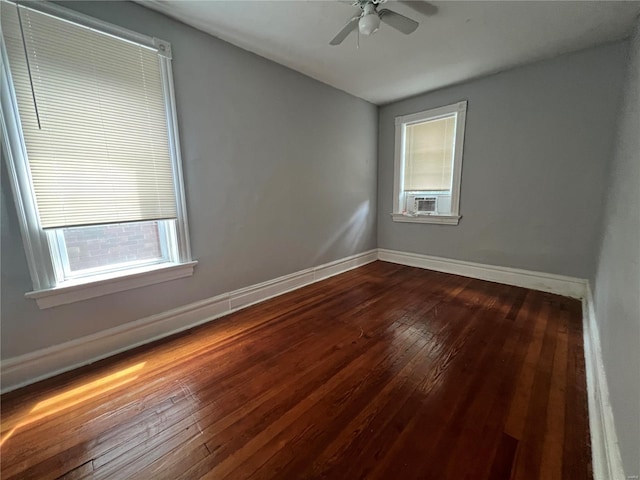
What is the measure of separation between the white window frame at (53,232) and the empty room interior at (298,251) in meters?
0.01

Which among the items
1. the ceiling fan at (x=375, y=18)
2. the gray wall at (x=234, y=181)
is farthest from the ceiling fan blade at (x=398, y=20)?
the gray wall at (x=234, y=181)

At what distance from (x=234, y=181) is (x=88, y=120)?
1077mm

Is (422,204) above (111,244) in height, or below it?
above

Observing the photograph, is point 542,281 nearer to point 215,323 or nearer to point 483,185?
point 483,185

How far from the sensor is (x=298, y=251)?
315 centimetres

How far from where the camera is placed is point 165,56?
1952 mm

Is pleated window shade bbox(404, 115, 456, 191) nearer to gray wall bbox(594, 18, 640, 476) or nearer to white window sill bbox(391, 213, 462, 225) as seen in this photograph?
white window sill bbox(391, 213, 462, 225)

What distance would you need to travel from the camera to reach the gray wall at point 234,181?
167 cm

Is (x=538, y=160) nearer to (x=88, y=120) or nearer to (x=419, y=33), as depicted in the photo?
(x=419, y=33)

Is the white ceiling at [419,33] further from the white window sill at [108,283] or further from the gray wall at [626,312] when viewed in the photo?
the white window sill at [108,283]

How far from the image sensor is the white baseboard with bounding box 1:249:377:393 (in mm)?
1586

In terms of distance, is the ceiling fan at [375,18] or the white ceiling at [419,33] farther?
the white ceiling at [419,33]

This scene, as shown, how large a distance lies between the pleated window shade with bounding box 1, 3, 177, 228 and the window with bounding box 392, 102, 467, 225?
325cm

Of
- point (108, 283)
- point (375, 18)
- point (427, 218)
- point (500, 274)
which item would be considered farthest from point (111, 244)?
point (500, 274)
